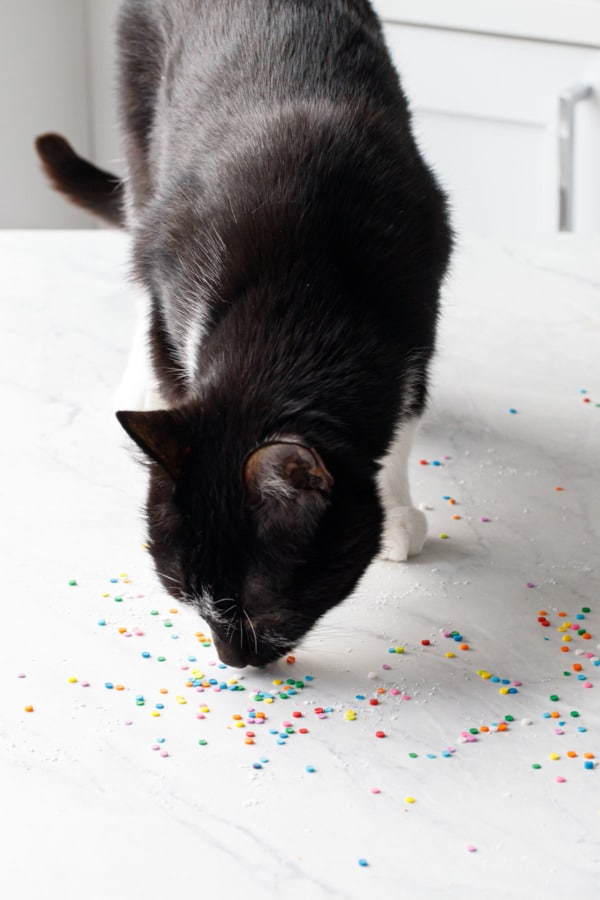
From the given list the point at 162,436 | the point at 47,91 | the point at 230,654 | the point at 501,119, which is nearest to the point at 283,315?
the point at 162,436

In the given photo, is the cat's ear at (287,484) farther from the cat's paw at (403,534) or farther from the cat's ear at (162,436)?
the cat's paw at (403,534)

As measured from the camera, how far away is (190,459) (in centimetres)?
107

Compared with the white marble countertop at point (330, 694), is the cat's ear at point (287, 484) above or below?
above

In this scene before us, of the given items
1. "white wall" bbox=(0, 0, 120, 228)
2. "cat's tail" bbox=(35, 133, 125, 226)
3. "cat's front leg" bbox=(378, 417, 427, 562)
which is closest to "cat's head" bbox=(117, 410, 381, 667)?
"cat's front leg" bbox=(378, 417, 427, 562)

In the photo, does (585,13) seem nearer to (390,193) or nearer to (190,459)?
(390,193)

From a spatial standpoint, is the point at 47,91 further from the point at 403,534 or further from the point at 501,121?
the point at 403,534

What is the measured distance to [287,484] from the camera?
101 centimetres

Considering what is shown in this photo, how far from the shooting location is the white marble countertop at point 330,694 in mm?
952

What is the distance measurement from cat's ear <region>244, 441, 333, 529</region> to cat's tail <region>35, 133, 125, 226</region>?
1126mm

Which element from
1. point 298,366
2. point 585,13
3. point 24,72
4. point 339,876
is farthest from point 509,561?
point 24,72

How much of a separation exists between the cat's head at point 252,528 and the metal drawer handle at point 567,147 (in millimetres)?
1813

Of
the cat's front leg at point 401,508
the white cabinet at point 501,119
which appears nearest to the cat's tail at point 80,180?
the cat's front leg at point 401,508

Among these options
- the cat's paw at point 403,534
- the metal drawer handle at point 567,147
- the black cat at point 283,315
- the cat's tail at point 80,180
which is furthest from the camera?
the metal drawer handle at point 567,147

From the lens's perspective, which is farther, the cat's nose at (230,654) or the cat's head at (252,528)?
the cat's nose at (230,654)
